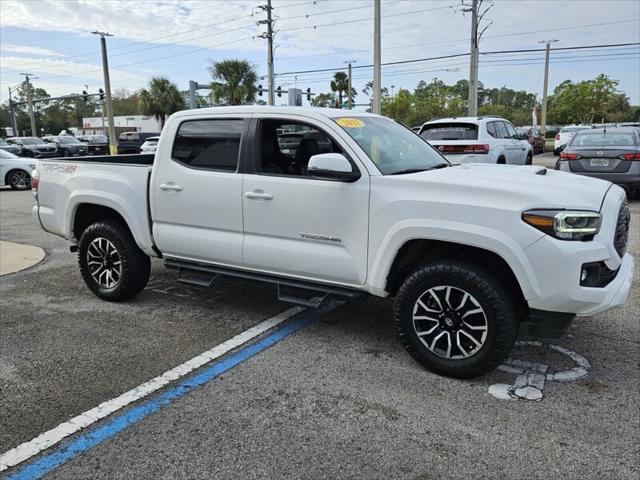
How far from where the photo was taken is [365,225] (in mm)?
4000

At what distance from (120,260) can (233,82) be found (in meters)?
43.6

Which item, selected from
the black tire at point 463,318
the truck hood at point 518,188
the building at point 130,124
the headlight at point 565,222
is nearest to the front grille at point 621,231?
the truck hood at point 518,188

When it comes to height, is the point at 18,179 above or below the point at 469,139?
below

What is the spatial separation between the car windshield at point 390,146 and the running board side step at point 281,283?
3.29 feet

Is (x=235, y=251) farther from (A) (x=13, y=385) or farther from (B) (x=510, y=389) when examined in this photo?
(B) (x=510, y=389)

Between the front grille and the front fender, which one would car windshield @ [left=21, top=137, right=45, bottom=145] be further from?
the front grille

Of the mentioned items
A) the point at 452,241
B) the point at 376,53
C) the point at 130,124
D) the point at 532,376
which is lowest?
the point at 532,376

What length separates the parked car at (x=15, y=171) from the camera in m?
17.4

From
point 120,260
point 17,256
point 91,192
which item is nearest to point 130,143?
point 17,256

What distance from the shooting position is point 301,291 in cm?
441

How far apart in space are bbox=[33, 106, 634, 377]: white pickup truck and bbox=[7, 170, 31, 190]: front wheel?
45.5ft

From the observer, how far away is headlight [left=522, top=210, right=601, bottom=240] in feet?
11.0

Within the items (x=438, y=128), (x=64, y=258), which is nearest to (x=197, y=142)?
(x=64, y=258)

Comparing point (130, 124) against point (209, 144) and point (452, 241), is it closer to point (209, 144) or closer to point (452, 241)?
point (209, 144)
